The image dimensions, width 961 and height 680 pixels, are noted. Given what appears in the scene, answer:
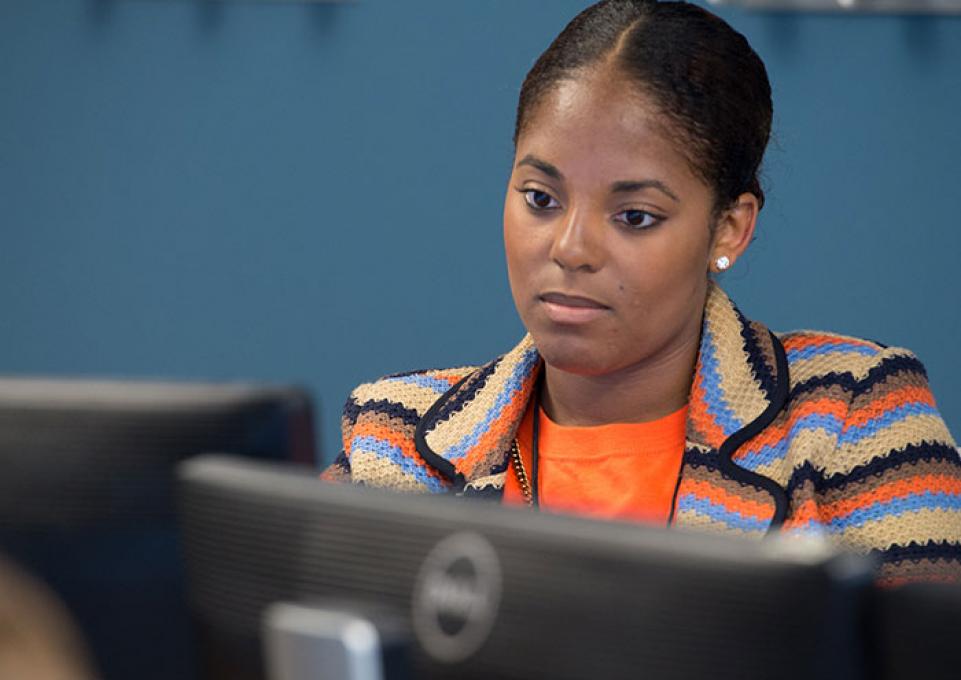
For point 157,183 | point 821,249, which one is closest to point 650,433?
point 821,249

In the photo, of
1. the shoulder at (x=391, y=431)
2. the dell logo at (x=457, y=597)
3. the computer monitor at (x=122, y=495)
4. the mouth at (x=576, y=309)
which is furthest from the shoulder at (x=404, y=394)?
the dell logo at (x=457, y=597)

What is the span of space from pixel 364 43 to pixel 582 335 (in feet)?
4.09

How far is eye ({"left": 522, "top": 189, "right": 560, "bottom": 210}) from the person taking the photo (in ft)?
5.63

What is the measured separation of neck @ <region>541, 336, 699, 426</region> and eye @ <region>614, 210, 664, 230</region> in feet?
0.60

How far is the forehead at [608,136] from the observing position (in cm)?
168

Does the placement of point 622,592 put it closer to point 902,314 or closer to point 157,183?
point 902,314

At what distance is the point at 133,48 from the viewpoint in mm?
2879

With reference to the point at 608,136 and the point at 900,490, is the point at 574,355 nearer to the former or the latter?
the point at 608,136

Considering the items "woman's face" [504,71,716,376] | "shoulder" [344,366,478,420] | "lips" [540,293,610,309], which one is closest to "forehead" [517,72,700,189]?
"woman's face" [504,71,716,376]

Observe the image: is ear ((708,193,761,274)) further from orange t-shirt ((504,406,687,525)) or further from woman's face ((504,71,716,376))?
orange t-shirt ((504,406,687,525))

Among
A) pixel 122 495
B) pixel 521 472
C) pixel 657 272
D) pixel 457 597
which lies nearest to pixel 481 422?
pixel 521 472

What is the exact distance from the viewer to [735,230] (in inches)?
71.4

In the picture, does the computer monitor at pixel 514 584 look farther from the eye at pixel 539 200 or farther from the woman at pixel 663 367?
the eye at pixel 539 200

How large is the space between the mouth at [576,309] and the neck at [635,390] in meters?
0.12
